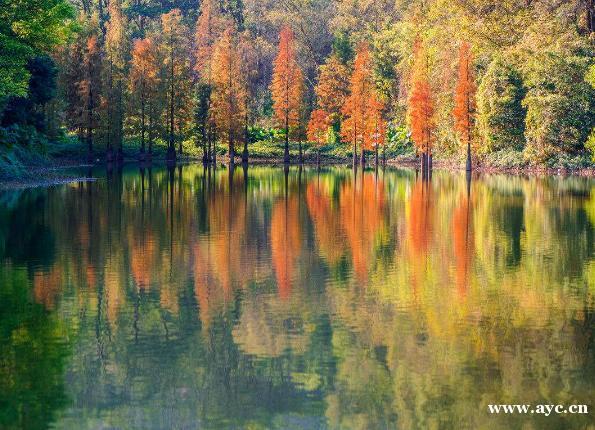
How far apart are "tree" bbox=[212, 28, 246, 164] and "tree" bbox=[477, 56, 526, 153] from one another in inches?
911

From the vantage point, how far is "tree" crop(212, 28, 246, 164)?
2965 inches

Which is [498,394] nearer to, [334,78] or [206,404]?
[206,404]

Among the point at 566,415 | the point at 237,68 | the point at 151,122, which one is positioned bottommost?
the point at 566,415

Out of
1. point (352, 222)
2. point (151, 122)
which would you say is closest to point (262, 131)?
point (151, 122)

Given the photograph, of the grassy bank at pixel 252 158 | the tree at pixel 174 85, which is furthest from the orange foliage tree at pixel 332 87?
the tree at pixel 174 85

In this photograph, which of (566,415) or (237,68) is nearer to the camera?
(566,415)

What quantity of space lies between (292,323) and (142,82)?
63242 mm

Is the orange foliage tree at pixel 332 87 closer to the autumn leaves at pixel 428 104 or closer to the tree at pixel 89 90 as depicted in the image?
the autumn leaves at pixel 428 104

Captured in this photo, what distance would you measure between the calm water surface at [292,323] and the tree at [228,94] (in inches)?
2005

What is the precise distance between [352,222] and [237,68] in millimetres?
54092

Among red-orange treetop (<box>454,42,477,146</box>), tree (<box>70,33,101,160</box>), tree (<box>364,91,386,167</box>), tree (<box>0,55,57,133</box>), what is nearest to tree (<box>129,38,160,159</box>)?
tree (<box>70,33,101,160</box>)

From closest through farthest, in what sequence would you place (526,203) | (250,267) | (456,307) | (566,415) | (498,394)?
(566,415)
(498,394)
(456,307)
(250,267)
(526,203)

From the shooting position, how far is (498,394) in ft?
29.7

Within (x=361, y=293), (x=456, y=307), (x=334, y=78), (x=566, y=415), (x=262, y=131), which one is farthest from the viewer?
(x=262, y=131)
